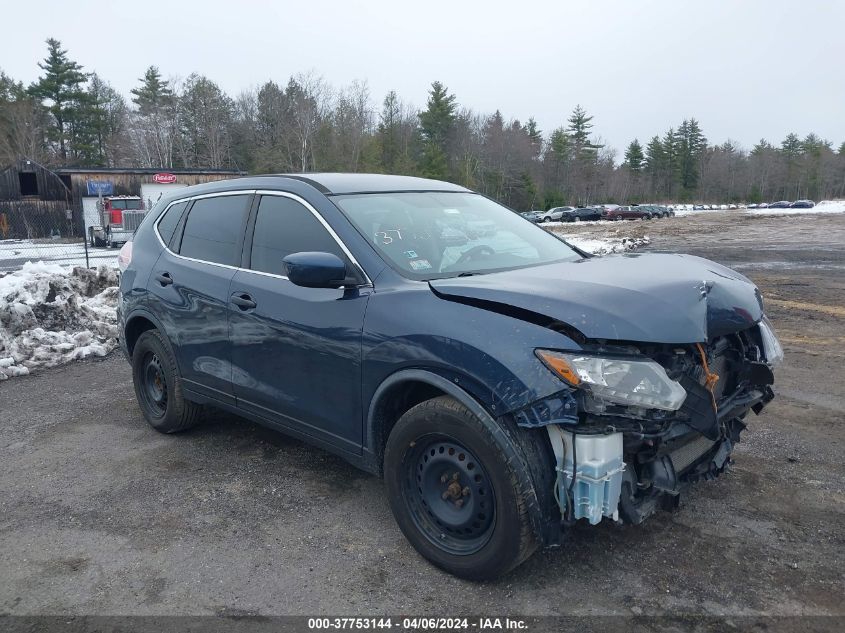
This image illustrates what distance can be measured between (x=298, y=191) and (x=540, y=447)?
7.20 ft

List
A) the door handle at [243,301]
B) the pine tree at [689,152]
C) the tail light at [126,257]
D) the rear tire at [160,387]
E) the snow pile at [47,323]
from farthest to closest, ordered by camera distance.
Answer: the pine tree at [689,152]
the snow pile at [47,323]
the tail light at [126,257]
the rear tire at [160,387]
the door handle at [243,301]

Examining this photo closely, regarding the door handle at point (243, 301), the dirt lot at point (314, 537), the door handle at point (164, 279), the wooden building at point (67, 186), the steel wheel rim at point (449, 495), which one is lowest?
the dirt lot at point (314, 537)

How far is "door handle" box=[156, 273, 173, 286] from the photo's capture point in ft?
15.1

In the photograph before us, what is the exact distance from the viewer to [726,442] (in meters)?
3.31

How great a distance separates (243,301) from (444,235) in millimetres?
1309

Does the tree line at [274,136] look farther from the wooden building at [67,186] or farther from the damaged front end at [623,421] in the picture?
the damaged front end at [623,421]

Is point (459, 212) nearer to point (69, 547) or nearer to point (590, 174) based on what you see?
point (69, 547)

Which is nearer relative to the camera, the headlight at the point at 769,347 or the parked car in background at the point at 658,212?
the headlight at the point at 769,347

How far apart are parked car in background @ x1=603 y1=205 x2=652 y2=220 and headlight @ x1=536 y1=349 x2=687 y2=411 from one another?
56509 mm

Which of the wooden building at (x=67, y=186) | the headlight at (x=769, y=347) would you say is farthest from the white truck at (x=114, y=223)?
the headlight at (x=769, y=347)

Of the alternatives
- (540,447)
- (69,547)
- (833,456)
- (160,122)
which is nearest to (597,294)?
(540,447)

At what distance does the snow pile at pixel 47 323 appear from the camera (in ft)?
23.6

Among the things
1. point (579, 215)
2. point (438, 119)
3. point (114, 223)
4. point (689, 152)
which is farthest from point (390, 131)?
point (689, 152)

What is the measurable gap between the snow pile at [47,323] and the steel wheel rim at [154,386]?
2706mm
